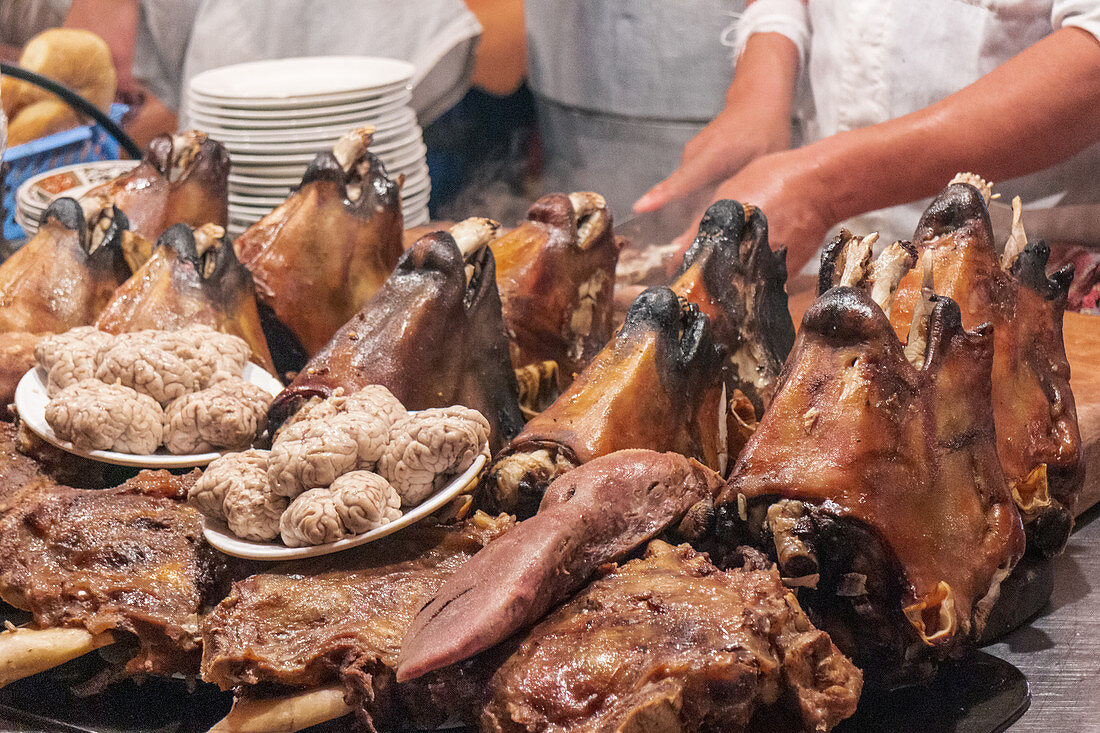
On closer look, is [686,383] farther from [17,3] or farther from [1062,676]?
[17,3]

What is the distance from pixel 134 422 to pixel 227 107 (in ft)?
5.74

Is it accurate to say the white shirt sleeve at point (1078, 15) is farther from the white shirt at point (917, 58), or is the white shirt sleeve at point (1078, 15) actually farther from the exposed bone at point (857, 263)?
the exposed bone at point (857, 263)

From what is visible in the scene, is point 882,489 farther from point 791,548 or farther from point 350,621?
point 350,621

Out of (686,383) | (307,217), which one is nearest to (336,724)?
(686,383)

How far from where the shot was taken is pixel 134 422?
5.30 feet

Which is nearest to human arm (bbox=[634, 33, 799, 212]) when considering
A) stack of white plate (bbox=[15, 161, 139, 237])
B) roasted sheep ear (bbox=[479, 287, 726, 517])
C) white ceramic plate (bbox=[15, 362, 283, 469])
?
roasted sheep ear (bbox=[479, 287, 726, 517])

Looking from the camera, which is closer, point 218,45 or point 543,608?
point 543,608

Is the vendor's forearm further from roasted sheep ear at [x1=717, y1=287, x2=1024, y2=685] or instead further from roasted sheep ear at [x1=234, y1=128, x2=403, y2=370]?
roasted sheep ear at [x1=717, y1=287, x2=1024, y2=685]

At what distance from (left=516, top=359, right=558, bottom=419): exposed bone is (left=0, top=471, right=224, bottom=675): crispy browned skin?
697 mm

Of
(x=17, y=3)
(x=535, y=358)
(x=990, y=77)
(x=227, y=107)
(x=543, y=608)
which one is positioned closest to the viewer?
(x=543, y=608)

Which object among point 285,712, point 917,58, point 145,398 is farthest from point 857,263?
point 917,58

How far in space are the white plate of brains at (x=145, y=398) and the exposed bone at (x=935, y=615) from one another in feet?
3.43

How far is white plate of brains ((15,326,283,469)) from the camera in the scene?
1609 millimetres

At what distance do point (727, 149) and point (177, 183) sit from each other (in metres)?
1.53
